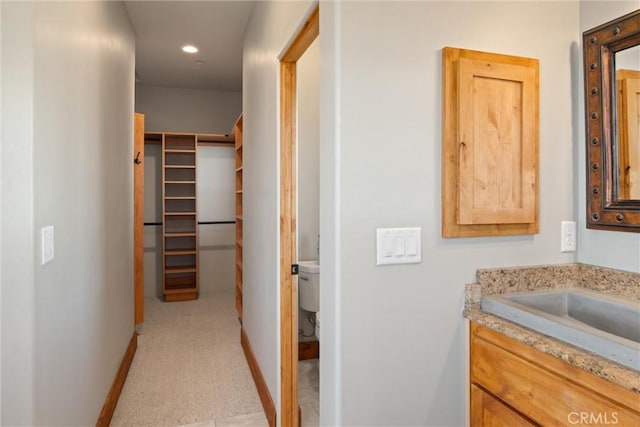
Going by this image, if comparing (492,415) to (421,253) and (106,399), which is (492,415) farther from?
(106,399)

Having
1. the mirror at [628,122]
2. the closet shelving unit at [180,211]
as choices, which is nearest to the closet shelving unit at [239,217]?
the closet shelving unit at [180,211]

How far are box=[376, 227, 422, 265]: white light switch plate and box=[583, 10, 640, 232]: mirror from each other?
2.31ft

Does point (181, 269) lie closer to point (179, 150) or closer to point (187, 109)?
point (179, 150)

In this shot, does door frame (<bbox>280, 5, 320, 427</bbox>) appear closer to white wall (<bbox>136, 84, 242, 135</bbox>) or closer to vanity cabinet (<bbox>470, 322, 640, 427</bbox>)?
vanity cabinet (<bbox>470, 322, 640, 427</bbox>)

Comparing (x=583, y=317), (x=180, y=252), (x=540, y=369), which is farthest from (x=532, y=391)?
(x=180, y=252)

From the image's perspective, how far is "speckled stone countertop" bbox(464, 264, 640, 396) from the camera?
108 centimetres

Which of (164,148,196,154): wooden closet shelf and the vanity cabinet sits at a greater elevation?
(164,148,196,154): wooden closet shelf

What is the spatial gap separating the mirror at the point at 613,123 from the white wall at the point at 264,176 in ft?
3.58

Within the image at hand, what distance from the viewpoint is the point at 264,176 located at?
2.47 meters

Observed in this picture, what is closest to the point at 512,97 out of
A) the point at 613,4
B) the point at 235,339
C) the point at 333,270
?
the point at 613,4

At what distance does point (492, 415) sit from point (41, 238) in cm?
156

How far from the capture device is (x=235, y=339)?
12.1 ft

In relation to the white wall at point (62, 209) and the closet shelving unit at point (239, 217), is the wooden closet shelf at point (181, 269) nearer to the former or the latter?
the closet shelving unit at point (239, 217)

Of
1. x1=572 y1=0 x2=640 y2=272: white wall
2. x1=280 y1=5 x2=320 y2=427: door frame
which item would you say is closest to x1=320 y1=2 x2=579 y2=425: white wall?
x1=572 y1=0 x2=640 y2=272: white wall
